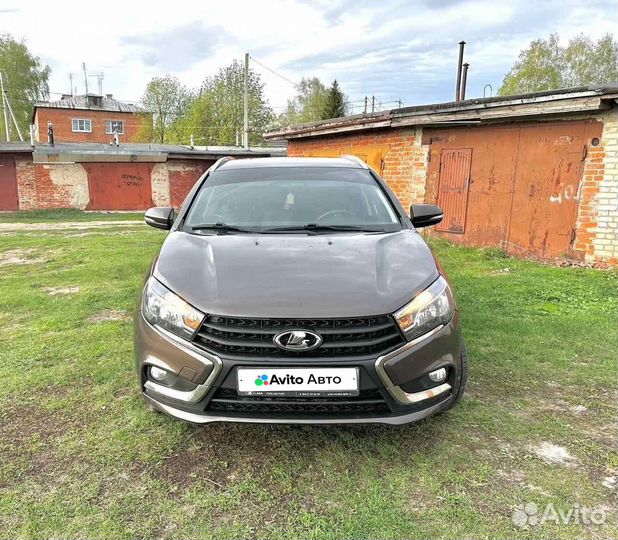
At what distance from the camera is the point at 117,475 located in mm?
2139

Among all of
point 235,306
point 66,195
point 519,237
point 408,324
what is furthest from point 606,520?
point 66,195

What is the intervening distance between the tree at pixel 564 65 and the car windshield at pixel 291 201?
121 ft

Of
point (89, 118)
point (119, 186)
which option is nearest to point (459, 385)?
point (119, 186)

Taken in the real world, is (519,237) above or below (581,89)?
below

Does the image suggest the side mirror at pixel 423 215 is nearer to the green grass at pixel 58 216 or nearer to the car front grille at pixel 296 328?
the car front grille at pixel 296 328

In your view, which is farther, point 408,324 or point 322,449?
point 322,449

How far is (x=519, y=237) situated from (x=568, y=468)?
6.37 m

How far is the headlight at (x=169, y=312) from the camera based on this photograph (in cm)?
204

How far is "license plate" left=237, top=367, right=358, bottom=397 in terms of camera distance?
1946 mm

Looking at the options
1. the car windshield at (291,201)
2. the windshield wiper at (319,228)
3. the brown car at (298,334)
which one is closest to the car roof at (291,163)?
the car windshield at (291,201)

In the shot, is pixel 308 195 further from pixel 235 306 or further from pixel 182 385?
pixel 182 385

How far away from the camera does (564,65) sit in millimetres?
35156

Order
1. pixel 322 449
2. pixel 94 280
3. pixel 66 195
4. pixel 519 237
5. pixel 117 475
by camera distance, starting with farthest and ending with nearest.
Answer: pixel 66 195 → pixel 519 237 → pixel 94 280 → pixel 322 449 → pixel 117 475

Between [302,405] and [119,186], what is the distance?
2168 cm
